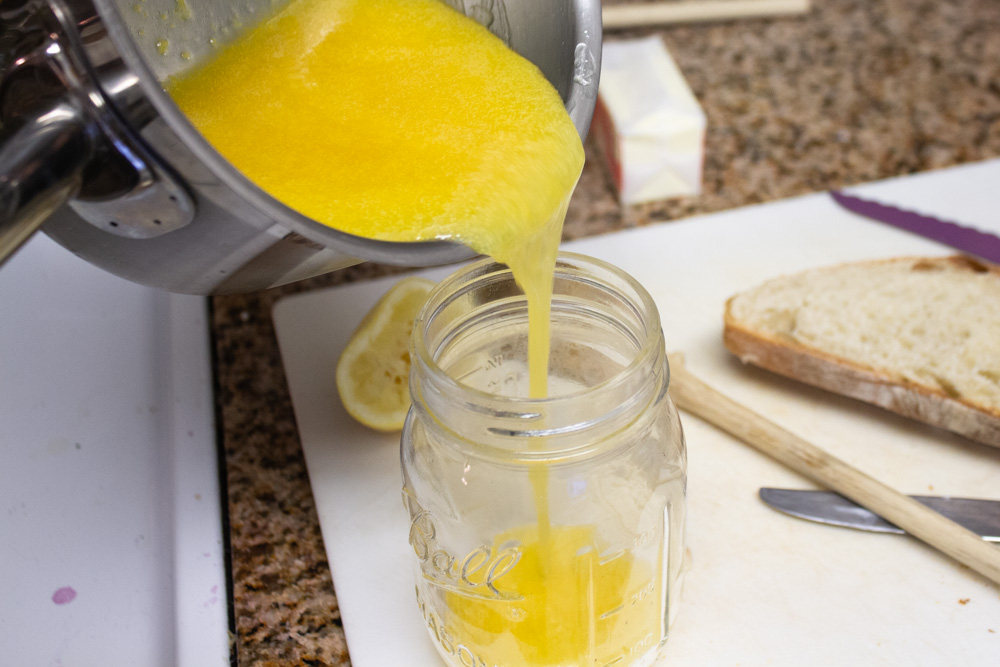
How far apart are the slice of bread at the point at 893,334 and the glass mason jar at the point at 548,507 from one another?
12.7 inches

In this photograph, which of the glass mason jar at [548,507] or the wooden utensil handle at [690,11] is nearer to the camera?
the glass mason jar at [548,507]

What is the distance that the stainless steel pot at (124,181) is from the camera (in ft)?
1.92

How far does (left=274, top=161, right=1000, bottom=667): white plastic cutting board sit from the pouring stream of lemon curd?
0.39ft

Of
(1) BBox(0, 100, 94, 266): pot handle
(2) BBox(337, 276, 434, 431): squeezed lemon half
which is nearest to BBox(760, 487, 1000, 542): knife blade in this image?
(2) BBox(337, 276, 434, 431): squeezed lemon half

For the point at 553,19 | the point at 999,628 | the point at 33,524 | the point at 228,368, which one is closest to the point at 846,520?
the point at 999,628

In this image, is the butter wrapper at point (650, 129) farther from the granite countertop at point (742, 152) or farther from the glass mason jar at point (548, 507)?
the glass mason jar at point (548, 507)

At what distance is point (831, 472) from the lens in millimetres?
1028

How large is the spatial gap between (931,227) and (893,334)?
297 mm

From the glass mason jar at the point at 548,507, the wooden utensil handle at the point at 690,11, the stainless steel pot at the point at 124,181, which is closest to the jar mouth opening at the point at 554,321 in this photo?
the glass mason jar at the point at 548,507

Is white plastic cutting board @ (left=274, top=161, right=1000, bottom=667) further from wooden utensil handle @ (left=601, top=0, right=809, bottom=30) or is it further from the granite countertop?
wooden utensil handle @ (left=601, top=0, right=809, bottom=30)

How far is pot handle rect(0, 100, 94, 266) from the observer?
23.2 inches

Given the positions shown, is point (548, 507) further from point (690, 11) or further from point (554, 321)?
point (690, 11)

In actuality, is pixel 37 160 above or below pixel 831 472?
above

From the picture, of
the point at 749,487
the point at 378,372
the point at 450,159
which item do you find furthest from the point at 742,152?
the point at 450,159
